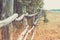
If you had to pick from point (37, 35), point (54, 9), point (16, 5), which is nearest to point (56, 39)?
point (37, 35)

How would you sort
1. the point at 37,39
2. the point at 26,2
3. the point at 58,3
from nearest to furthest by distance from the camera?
the point at 37,39 → the point at 26,2 → the point at 58,3

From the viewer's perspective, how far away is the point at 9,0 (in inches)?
152

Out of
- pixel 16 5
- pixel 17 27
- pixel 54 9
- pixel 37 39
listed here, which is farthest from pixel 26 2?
pixel 54 9

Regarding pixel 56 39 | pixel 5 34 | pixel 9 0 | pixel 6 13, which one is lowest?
pixel 56 39

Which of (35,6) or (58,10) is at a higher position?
(35,6)

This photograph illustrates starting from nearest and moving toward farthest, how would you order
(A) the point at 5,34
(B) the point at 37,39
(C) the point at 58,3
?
(A) the point at 5,34 → (B) the point at 37,39 → (C) the point at 58,3

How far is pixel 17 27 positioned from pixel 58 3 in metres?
9.80

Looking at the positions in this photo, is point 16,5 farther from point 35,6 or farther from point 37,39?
point 37,39

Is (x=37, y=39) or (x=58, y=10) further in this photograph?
(x=58, y=10)

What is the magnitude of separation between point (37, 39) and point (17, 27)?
1.04 meters

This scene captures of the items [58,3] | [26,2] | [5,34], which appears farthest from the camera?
[58,3]

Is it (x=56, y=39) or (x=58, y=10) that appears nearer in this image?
(x=56, y=39)

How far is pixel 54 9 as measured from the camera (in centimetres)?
1680

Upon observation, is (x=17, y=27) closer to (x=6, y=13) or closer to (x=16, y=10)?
(x=16, y=10)
